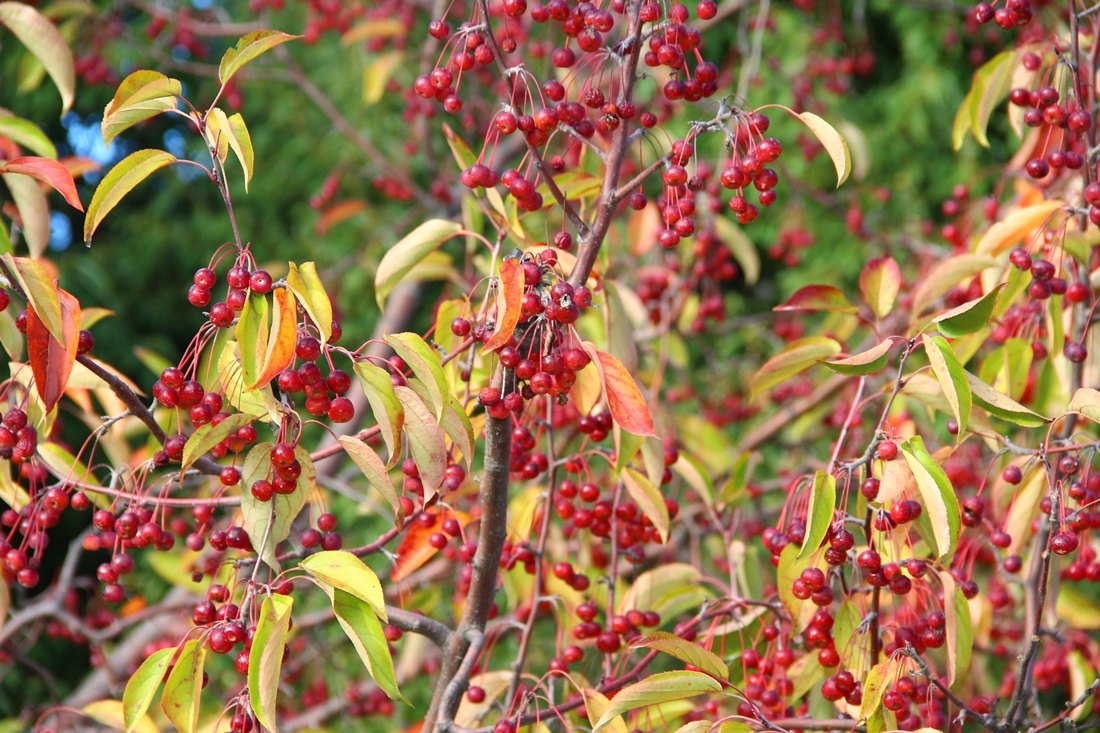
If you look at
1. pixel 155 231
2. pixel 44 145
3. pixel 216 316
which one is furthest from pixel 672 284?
pixel 155 231

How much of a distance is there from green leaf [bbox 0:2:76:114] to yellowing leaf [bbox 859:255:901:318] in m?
1.34

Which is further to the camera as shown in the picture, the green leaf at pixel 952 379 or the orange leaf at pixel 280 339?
the green leaf at pixel 952 379

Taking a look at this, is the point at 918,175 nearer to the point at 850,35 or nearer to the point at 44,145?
the point at 850,35

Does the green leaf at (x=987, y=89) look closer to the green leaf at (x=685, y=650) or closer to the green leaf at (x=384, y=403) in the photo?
the green leaf at (x=685, y=650)

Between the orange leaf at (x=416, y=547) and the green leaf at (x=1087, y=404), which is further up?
the green leaf at (x=1087, y=404)

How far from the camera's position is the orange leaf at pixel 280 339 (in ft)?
3.06

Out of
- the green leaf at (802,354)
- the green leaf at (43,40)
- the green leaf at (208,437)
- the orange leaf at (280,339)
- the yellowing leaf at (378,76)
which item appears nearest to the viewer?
the orange leaf at (280,339)

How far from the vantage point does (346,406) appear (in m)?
1.08

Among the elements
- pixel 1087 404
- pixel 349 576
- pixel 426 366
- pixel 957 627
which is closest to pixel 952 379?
pixel 1087 404

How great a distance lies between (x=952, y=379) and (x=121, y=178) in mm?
939

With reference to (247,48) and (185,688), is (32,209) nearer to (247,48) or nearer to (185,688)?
(247,48)

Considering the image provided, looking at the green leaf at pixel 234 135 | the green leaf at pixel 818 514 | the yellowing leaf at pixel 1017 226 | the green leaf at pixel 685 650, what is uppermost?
the green leaf at pixel 234 135

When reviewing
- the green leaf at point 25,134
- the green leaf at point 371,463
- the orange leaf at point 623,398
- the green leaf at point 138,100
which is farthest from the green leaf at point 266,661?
the green leaf at point 25,134

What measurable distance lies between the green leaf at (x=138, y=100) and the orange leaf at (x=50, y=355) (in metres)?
0.19
